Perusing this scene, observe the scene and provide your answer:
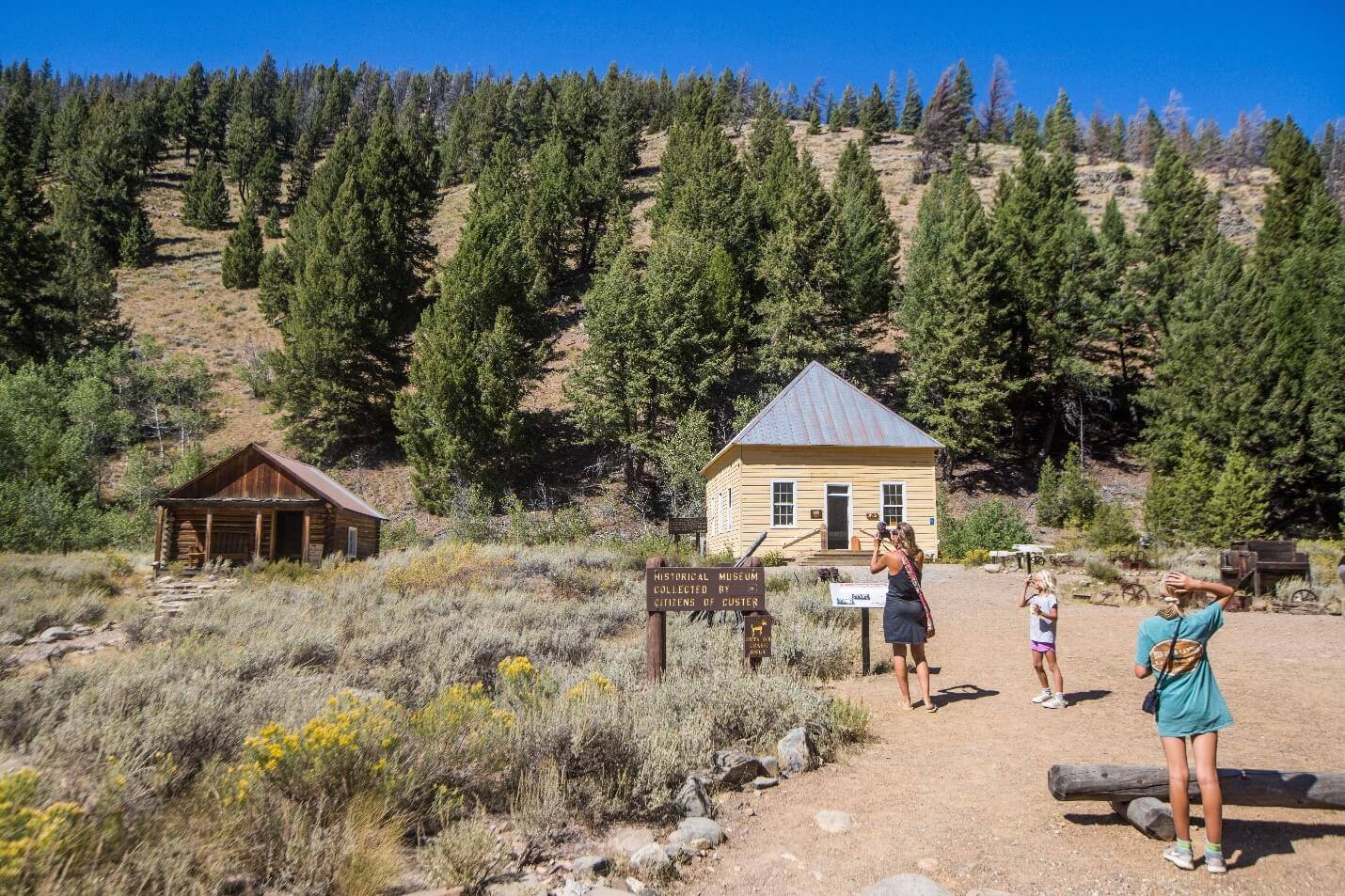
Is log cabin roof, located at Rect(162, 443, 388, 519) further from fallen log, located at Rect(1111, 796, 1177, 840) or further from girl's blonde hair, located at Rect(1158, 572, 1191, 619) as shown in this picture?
girl's blonde hair, located at Rect(1158, 572, 1191, 619)

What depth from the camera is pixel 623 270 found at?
33250 mm

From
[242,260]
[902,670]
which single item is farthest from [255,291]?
[902,670]

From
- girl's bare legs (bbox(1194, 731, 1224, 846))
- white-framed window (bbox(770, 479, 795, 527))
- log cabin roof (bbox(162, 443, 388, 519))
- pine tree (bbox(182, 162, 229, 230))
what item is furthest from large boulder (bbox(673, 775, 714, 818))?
pine tree (bbox(182, 162, 229, 230))

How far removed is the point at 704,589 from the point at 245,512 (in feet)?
71.8

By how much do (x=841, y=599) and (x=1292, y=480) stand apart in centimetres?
2712

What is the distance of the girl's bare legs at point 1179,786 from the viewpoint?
387 cm

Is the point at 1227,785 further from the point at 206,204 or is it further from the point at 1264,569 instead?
the point at 206,204

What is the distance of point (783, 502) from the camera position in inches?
886

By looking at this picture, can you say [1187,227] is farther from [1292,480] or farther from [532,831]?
[532,831]

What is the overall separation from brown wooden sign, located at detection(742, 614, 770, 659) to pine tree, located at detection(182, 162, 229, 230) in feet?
249

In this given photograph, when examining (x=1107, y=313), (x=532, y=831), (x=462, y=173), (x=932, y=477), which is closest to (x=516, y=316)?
(x=932, y=477)

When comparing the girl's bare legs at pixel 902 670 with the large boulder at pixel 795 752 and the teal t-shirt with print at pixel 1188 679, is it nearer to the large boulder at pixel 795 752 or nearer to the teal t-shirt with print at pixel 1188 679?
the large boulder at pixel 795 752

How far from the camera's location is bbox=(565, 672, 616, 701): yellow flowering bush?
561cm

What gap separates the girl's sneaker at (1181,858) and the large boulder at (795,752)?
233 centimetres
